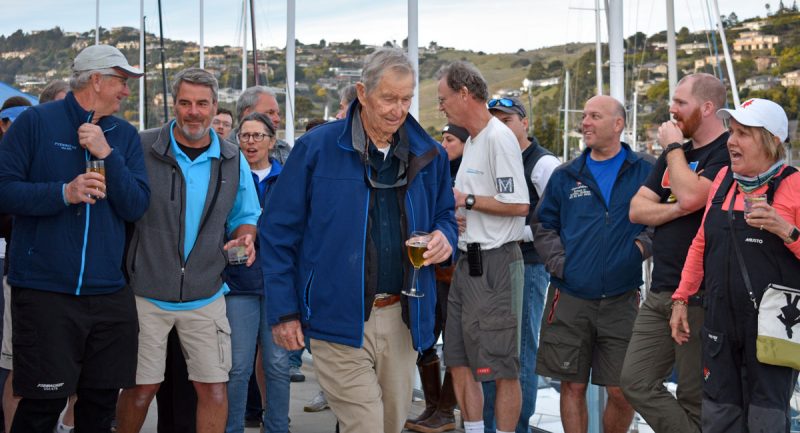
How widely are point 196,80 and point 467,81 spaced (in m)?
1.70

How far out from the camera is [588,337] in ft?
21.3

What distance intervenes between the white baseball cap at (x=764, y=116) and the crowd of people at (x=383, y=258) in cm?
2

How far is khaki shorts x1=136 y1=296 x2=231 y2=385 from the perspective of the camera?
5852 millimetres

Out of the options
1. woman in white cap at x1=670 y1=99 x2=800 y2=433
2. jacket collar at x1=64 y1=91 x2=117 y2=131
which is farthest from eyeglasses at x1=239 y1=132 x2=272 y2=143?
woman in white cap at x1=670 y1=99 x2=800 y2=433

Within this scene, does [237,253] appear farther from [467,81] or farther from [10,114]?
[10,114]

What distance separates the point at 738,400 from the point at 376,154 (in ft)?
7.26

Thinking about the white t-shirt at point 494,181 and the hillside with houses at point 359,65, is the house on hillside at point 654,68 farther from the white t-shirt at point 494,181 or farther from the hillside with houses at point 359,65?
the white t-shirt at point 494,181

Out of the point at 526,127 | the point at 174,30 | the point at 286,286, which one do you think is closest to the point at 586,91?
the point at 174,30

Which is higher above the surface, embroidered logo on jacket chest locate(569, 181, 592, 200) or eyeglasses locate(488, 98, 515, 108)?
eyeglasses locate(488, 98, 515, 108)

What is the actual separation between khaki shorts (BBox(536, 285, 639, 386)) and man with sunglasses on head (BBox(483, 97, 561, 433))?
0.64m

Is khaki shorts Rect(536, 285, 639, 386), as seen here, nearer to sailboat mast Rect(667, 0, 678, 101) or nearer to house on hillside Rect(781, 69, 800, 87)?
sailboat mast Rect(667, 0, 678, 101)

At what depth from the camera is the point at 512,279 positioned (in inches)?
255

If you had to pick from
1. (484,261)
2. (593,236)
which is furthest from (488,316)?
(593,236)

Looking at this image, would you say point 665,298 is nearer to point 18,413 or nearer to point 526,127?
point 526,127
